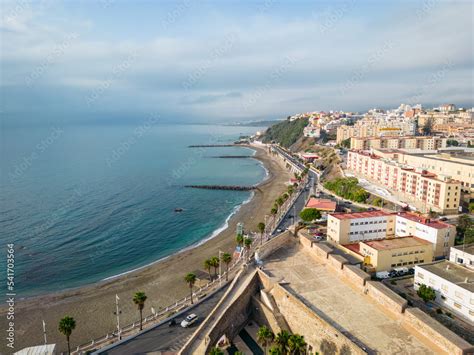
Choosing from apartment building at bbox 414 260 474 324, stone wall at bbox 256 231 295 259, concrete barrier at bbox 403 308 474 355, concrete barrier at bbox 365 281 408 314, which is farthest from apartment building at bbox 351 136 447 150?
concrete barrier at bbox 403 308 474 355

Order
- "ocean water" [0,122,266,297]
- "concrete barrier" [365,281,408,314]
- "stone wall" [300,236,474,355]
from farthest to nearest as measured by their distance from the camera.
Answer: "ocean water" [0,122,266,297] → "concrete barrier" [365,281,408,314] → "stone wall" [300,236,474,355]

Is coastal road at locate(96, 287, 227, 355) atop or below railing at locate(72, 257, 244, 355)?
atop

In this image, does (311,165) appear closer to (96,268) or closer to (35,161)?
(96,268)

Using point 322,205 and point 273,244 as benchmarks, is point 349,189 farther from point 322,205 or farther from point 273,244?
point 273,244

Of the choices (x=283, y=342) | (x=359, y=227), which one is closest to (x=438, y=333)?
(x=283, y=342)

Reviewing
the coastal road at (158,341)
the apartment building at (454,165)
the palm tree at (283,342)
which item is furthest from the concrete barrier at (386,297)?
the apartment building at (454,165)

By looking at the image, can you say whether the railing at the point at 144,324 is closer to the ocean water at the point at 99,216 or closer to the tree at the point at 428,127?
the ocean water at the point at 99,216

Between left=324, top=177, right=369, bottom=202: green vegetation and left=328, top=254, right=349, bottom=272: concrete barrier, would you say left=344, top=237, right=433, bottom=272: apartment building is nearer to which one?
left=328, top=254, right=349, bottom=272: concrete barrier
